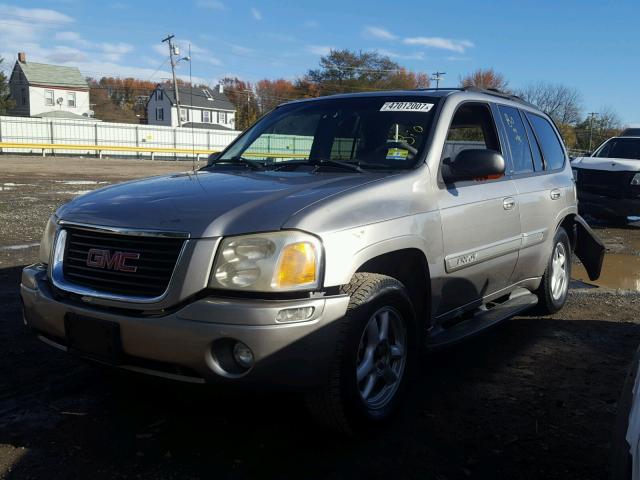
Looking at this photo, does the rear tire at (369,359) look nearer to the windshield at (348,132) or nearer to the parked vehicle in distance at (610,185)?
the windshield at (348,132)

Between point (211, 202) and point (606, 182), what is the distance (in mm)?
10852

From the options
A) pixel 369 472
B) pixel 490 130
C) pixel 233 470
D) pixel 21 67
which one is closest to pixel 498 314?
pixel 490 130

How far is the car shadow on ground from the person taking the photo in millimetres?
2869

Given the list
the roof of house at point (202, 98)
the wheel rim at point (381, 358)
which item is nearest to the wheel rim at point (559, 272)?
the wheel rim at point (381, 358)

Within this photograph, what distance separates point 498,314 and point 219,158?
7.84ft

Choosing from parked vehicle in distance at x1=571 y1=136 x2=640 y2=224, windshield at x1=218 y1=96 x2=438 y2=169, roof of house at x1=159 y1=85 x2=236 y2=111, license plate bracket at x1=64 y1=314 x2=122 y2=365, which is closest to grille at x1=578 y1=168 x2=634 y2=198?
parked vehicle in distance at x1=571 y1=136 x2=640 y2=224

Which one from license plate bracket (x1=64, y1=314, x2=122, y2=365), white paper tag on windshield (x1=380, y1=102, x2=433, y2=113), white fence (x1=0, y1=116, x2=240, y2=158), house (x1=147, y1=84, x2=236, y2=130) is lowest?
license plate bracket (x1=64, y1=314, x2=122, y2=365)

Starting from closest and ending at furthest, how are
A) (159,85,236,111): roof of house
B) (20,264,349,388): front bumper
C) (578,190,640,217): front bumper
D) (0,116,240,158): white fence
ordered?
1. (20,264,349,388): front bumper
2. (578,190,640,217): front bumper
3. (0,116,240,158): white fence
4. (159,85,236,111): roof of house

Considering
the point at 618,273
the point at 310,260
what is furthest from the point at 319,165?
the point at 618,273

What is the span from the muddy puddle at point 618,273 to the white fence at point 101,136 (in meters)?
29.4

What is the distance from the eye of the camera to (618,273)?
784cm

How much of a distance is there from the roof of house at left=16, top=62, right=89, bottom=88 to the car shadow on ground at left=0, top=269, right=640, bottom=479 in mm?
71780

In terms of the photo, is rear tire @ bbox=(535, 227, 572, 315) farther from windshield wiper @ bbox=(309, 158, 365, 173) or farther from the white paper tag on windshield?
windshield wiper @ bbox=(309, 158, 365, 173)

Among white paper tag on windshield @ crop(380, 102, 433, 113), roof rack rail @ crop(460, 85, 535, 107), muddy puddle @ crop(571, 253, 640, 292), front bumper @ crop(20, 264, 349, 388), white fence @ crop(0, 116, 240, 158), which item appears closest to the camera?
front bumper @ crop(20, 264, 349, 388)
